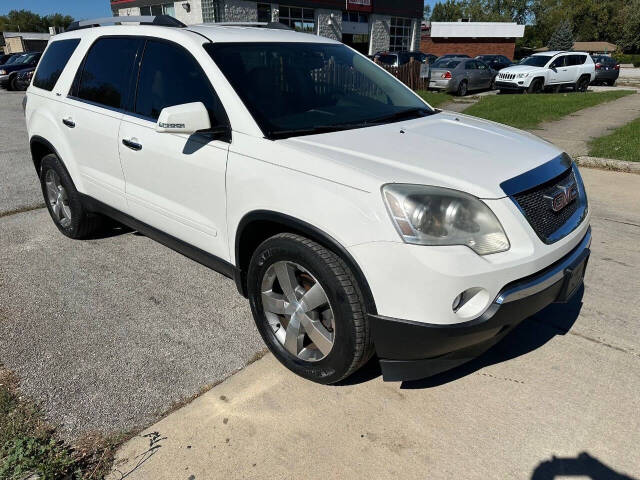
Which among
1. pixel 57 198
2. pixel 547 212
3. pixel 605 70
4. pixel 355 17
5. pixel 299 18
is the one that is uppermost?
pixel 355 17

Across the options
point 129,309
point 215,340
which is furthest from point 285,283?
point 129,309

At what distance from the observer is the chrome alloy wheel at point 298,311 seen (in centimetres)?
256

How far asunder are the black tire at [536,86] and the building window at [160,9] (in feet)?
60.9

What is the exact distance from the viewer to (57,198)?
477cm

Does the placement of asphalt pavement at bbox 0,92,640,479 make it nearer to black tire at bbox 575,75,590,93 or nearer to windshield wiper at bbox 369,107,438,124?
windshield wiper at bbox 369,107,438,124

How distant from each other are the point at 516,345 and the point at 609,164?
5431mm

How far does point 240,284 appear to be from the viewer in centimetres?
303

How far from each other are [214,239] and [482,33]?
5055 centimetres

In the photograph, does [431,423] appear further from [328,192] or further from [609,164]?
[609,164]

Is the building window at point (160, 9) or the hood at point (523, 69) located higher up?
the building window at point (160, 9)

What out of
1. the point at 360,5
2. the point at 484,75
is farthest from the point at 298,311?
the point at 360,5

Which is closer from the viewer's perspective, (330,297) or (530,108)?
(330,297)

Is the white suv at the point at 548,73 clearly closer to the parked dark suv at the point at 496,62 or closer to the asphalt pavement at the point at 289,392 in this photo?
the parked dark suv at the point at 496,62

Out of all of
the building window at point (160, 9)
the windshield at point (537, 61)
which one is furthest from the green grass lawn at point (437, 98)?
the building window at point (160, 9)
